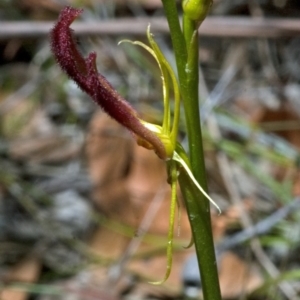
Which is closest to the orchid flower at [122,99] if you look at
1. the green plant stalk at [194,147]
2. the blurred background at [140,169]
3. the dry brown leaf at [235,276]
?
the green plant stalk at [194,147]

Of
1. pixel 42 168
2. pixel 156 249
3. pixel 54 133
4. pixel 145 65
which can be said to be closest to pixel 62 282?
pixel 156 249

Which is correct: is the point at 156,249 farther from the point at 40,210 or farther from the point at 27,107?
the point at 27,107

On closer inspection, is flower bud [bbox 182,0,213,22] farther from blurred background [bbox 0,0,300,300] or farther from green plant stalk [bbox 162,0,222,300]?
blurred background [bbox 0,0,300,300]

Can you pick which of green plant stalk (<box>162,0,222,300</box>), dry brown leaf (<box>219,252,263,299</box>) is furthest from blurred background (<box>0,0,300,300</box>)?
green plant stalk (<box>162,0,222,300</box>)

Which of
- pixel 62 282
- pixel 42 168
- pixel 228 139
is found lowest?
pixel 62 282

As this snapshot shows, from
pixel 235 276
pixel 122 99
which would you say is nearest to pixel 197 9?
pixel 122 99

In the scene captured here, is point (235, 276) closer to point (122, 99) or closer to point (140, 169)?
point (140, 169)
